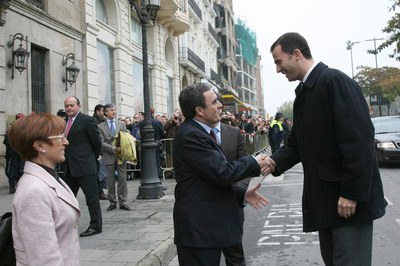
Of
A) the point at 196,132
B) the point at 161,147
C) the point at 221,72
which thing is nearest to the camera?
the point at 196,132

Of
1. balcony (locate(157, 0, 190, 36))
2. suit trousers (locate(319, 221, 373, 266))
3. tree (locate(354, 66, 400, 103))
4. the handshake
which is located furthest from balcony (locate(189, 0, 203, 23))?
suit trousers (locate(319, 221, 373, 266))

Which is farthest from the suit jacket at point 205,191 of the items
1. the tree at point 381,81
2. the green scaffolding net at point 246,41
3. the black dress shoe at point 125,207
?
the green scaffolding net at point 246,41

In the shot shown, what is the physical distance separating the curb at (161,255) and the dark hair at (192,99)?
7.59 feet

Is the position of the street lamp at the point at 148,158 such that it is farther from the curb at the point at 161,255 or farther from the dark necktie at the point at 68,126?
the curb at the point at 161,255

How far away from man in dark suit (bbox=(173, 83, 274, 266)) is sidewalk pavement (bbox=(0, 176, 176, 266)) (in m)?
2.06

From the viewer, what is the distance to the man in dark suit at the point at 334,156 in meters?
2.54

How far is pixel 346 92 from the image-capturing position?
2.59m

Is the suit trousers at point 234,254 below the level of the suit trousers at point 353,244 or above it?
below

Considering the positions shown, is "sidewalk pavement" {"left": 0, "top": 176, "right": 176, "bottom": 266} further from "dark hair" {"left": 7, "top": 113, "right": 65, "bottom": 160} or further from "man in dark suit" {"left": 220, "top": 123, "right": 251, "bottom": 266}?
"dark hair" {"left": 7, "top": 113, "right": 65, "bottom": 160}

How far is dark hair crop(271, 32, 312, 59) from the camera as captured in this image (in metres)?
2.82

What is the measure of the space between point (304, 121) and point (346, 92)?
13.1 inches

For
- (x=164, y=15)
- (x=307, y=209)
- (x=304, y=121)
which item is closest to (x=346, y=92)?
(x=304, y=121)

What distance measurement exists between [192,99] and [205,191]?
0.59 metres

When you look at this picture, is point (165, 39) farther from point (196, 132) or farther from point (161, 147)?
A: point (196, 132)
